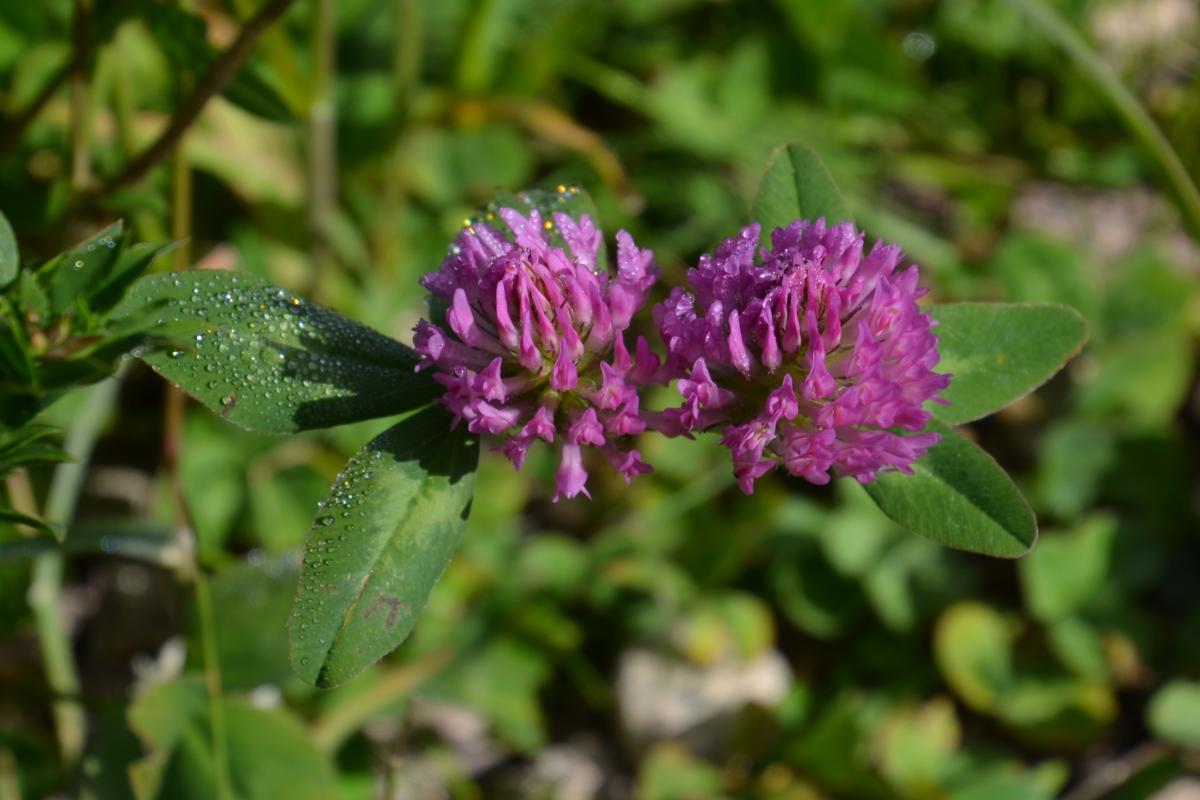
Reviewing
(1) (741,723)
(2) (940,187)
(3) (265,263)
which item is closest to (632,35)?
(2) (940,187)

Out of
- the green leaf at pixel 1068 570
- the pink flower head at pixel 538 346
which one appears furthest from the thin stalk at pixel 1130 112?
the pink flower head at pixel 538 346

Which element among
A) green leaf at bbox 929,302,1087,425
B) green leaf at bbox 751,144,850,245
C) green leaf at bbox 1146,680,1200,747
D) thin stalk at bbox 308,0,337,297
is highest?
green leaf at bbox 751,144,850,245

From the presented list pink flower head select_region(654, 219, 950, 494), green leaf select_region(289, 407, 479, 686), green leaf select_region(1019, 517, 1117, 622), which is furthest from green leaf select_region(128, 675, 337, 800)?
green leaf select_region(1019, 517, 1117, 622)

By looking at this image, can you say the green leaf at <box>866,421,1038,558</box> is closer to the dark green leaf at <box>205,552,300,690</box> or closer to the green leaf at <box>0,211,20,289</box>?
the green leaf at <box>0,211,20,289</box>

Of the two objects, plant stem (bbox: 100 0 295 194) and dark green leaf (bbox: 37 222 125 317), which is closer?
dark green leaf (bbox: 37 222 125 317)

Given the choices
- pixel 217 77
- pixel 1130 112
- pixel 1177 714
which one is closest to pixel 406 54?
pixel 217 77

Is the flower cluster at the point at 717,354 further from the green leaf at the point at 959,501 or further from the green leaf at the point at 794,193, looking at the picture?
the green leaf at the point at 794,193

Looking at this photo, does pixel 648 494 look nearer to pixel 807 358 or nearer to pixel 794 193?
pixel 794 193
